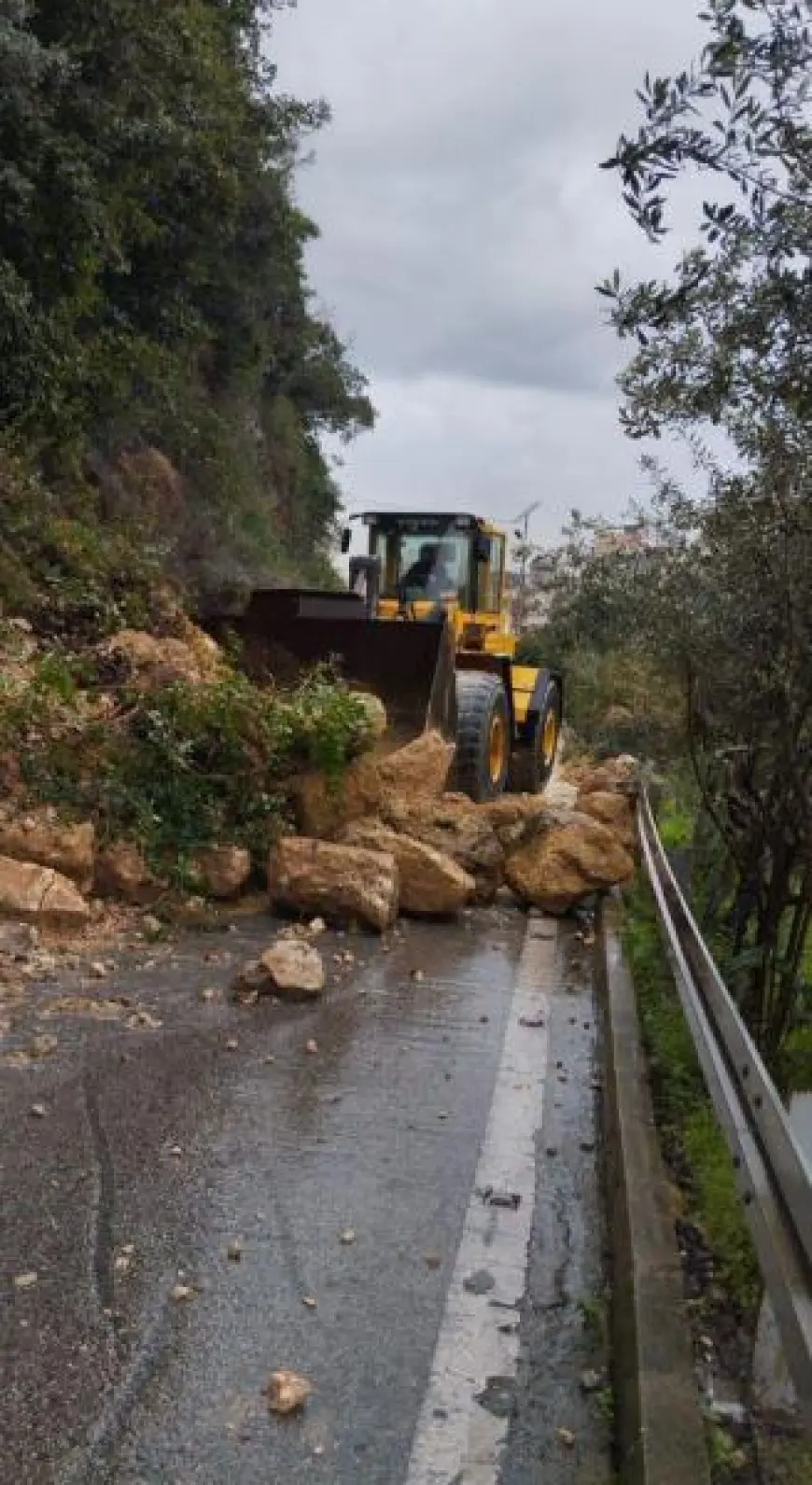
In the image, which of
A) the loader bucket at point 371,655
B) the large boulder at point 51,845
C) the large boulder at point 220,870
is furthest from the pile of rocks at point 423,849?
the large boulder at point 51,845

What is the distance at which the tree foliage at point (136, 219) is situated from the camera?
1077cm

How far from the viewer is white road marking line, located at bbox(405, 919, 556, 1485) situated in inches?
112

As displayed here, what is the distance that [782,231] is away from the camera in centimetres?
313

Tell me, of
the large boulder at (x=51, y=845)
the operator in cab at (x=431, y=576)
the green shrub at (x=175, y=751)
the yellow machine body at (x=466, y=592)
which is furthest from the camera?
the operator in cab at (x=431, y=576)

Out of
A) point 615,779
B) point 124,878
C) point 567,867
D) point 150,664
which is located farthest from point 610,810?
point 124,878

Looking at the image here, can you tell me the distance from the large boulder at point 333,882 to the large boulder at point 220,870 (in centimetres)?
21

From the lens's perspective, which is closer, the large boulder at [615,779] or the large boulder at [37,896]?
the large boulder at [37,896]

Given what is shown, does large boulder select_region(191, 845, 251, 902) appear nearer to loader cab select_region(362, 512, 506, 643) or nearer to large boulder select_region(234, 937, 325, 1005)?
large boulder select_region(234, 937, 325, 1005)

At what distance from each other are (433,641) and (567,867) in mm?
2441

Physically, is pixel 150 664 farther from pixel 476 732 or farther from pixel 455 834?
pixel 476 732

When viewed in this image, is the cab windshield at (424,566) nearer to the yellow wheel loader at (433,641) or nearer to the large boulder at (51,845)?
the yellow wheel loader at (433,641)

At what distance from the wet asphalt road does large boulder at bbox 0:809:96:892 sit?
1.31 meters

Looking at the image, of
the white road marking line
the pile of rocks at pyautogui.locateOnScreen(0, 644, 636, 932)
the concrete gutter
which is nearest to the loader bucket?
the pile of rocks at pyautogui.locateOnScreen(0, 644, 636, 932)

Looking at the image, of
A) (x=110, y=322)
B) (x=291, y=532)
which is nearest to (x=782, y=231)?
(x=110, y=322)
